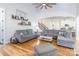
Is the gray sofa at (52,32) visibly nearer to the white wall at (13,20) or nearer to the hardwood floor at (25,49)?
the hardwood floor at (25,49)

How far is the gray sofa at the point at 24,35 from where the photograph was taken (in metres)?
1.84

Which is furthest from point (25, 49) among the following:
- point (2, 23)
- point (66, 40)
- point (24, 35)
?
point (66, 40)

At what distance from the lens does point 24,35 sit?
1.86 metres

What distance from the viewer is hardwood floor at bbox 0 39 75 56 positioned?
1.84 m

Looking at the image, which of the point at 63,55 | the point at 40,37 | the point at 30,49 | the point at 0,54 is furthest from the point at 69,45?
the point at 0,54

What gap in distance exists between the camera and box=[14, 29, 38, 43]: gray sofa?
6.05 ft

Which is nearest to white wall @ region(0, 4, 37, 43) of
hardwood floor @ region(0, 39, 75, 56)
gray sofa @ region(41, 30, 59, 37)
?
hardwood floor @ region(0, 39, 75, 56)

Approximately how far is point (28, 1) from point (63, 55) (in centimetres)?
94

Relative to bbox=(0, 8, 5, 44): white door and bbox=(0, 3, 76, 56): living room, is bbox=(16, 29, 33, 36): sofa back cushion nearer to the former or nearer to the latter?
bbox=(0, 3, 76, 56): living room

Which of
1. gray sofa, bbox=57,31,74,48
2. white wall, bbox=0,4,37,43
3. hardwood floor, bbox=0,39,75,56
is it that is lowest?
hardwood floor, bbox=0,39,75,56

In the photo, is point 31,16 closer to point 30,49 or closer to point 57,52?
point 30,49

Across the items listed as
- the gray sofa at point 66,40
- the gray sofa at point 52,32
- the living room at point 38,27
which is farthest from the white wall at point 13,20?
the gray sofa at point 66,40

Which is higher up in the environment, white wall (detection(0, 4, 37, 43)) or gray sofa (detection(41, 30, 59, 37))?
white wall (detection(0, 4, 37, 43))

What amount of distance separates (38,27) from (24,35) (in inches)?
9.3
